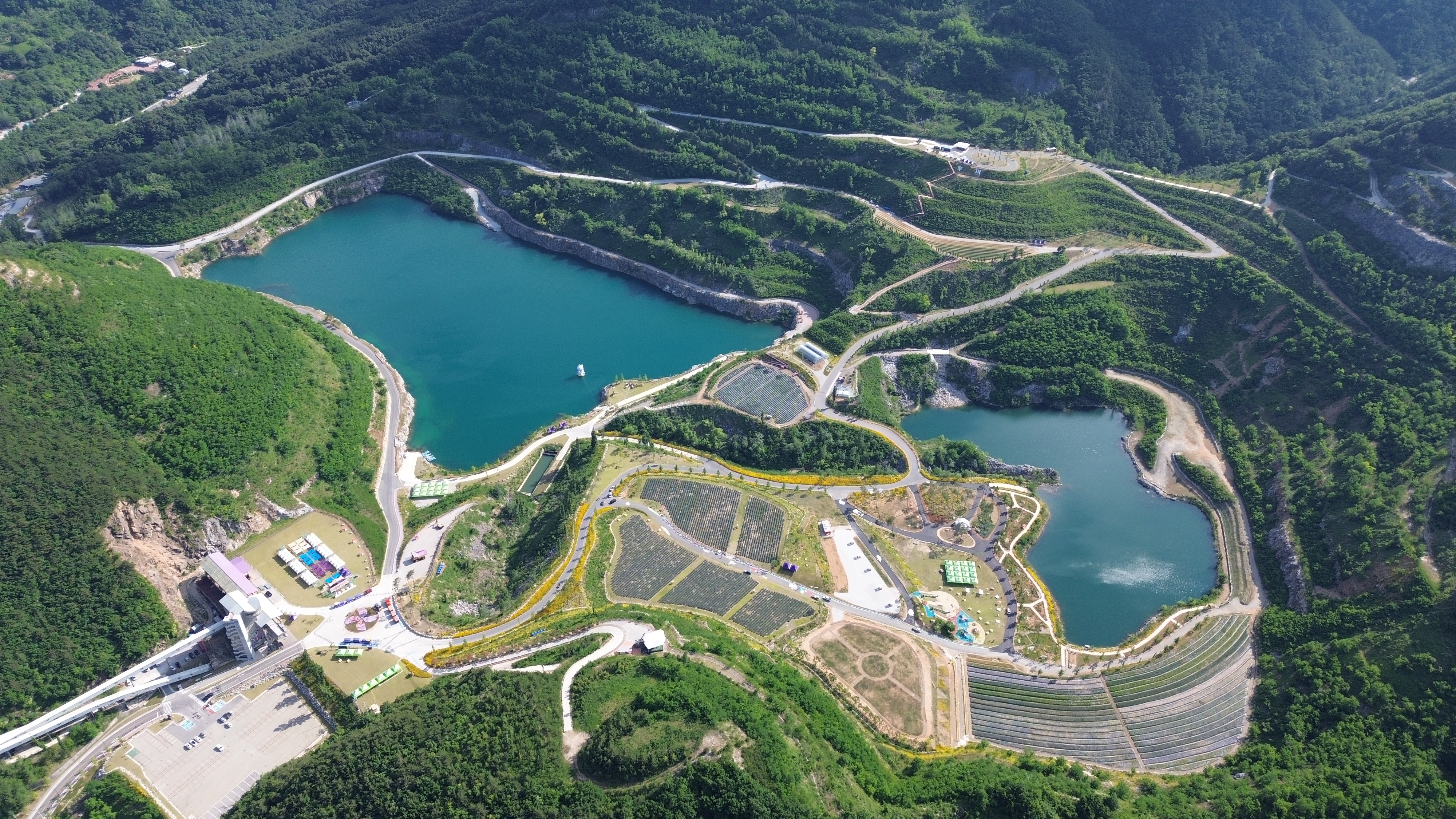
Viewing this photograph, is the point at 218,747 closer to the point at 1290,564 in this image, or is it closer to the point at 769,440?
the point at 769,440

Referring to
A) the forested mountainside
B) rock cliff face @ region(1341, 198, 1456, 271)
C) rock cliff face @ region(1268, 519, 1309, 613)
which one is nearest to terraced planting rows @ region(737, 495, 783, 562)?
rock cliff face @ region(1268, 519, 1309, 613)

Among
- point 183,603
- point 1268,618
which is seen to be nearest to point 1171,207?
point 1268,618

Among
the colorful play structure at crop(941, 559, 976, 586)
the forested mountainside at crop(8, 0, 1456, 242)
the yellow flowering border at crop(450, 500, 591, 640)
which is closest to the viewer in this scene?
the yellow flowering border at crop(450, 500, 591, 640)

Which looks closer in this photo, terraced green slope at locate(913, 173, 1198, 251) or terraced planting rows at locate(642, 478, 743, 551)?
terraced planting rows at locate(642, 478, 743, 551)

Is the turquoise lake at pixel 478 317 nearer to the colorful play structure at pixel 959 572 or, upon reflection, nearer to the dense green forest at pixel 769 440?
the dense green forest at pixel 769 440

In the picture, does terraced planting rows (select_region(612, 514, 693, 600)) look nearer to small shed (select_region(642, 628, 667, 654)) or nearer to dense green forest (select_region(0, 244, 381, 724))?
small shed (select_region(642, 628, 667, 654))

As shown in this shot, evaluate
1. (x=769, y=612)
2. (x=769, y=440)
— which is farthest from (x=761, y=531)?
(x=769, y=440)

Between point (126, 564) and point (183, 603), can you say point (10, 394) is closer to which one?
point (126, 564)

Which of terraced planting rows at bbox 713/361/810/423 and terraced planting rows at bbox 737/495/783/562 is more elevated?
terraced planting rows at bbox 713/361/810/423
